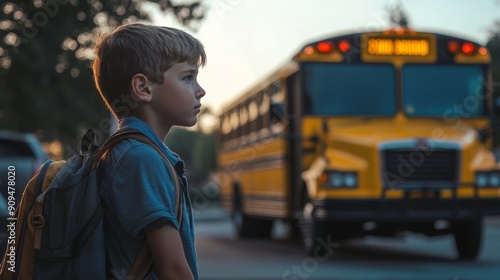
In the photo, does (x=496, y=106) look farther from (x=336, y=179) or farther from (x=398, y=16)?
(x=398, y=16)

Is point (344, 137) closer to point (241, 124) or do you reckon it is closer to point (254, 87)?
point (254, 87)

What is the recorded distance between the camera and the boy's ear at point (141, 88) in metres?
2.23

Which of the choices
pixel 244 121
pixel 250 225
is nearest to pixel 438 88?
pixel 244 121

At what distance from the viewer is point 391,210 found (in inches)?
465

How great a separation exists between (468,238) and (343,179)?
6.00 ft

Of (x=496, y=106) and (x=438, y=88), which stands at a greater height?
(x=438, y=88)

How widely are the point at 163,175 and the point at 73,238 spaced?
22 cm

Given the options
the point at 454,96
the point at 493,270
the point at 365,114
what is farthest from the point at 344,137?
the point at 493,270

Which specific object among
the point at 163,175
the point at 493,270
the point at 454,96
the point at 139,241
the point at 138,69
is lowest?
the point at 493,270

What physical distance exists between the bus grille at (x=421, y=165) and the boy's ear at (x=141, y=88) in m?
9.79

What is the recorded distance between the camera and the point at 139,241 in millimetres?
2127

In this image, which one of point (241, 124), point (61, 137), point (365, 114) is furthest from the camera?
point (61, 137)

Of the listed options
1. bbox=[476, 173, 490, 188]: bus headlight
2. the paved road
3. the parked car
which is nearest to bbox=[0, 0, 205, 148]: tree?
the paved road

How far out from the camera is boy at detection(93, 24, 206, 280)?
2088 mm
